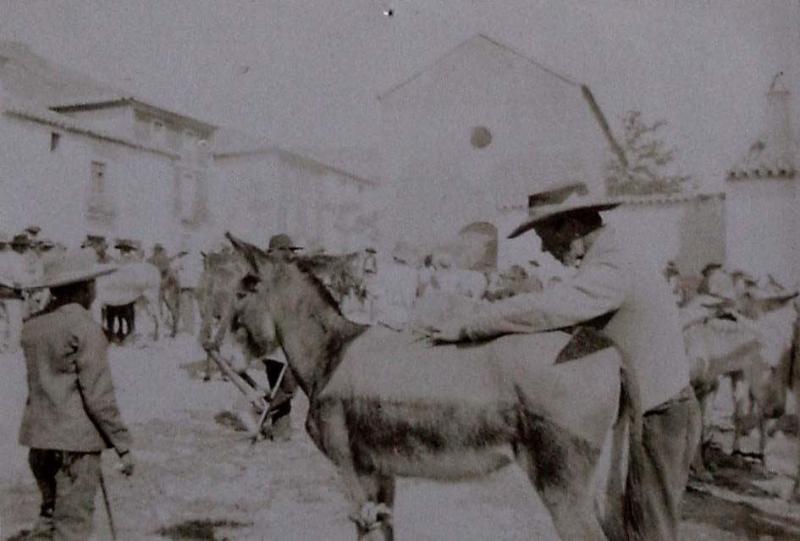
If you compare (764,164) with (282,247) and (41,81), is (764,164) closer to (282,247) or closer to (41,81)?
(282,247)

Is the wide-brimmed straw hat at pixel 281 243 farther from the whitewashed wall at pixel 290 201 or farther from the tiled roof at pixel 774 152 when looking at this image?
the tiled roof at pixel 774 152

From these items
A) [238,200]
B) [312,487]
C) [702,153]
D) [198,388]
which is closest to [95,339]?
[198,388]

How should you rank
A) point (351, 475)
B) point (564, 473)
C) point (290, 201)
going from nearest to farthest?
1. point (564, 473)
2. point (351, 475)
3. point (290, 201)

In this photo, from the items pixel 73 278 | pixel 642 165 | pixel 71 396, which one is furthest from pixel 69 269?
pixel 642 165

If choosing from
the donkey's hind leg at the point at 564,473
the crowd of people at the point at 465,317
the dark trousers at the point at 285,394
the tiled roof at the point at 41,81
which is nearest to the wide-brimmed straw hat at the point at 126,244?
the crowd of people at the point at 465,317

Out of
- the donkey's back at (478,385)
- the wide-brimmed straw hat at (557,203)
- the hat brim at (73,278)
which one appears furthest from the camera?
the hat brim at (73,278)

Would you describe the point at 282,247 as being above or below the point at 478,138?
below
